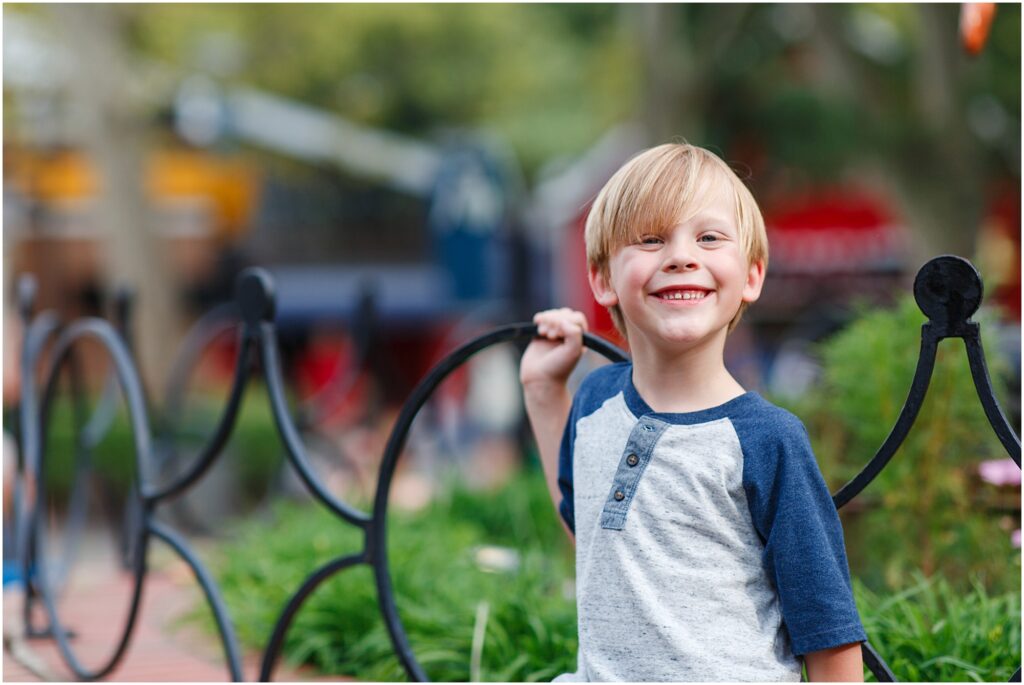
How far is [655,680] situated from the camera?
1.88 metres

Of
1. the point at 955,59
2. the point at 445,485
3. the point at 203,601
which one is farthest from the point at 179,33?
the point at 203,601

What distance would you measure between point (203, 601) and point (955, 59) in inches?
243

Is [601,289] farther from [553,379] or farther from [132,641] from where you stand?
[132,641]

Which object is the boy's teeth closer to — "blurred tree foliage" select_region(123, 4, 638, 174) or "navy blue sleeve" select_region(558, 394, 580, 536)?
"navy blue sleeve" select_region(558, 394, 580, 536)

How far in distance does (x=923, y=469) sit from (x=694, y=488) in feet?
5.39

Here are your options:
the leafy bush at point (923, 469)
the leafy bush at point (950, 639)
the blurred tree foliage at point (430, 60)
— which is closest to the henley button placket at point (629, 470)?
the leafy bush at point (950, 639)

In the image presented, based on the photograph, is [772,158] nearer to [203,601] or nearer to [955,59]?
[955,59]

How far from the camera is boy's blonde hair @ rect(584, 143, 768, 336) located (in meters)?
1.90

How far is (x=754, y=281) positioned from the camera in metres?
2.00

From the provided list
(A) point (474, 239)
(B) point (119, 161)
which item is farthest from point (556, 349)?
(B) point (119, 161)

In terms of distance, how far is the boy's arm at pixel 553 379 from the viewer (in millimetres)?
2244

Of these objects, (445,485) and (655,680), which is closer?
(655,680)

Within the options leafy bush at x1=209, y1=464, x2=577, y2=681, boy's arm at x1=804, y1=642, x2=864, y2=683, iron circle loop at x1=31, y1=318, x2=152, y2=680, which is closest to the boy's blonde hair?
boy's arm at x1=804, y1=642, x2=864, y2=683

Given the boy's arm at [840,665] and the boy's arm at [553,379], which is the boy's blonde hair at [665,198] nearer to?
the boy's arm at [553,379]
